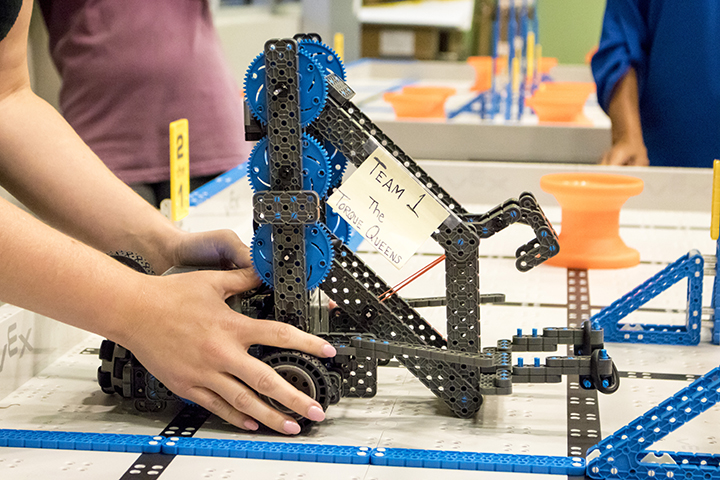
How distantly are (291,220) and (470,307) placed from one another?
0.23 m

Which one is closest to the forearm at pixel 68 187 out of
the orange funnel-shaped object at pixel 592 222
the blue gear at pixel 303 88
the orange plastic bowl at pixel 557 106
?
the blue gear at pixel 303 88

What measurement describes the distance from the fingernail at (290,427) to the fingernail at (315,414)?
29 mm

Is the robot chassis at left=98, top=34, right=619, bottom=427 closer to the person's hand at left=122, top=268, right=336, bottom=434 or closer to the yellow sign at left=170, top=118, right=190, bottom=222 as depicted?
the person's hand at left=122, top=268, right=336, bottom=434

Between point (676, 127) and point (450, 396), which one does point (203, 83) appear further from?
point (676, 127)

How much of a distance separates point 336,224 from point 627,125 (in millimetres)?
1625

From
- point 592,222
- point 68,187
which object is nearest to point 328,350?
point 68,187

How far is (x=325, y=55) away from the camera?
1063 millimetres

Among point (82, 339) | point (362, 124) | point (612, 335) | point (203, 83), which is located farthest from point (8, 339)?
point (203, 83)

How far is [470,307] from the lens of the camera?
979 mm

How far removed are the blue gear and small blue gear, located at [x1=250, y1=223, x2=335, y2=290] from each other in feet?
0.41

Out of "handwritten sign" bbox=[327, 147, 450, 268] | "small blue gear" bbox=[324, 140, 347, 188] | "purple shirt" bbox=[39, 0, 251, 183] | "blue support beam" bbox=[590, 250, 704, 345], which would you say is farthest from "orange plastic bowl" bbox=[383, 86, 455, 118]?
"handwritten sign" bbox=[327, 147, 450, 268]

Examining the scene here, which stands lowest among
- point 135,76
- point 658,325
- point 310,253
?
point 658,325

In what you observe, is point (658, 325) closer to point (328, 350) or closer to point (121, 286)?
point (328, 350)

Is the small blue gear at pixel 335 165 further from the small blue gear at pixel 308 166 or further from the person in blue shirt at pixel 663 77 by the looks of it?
the person in blue shirt at pixel 663 77
